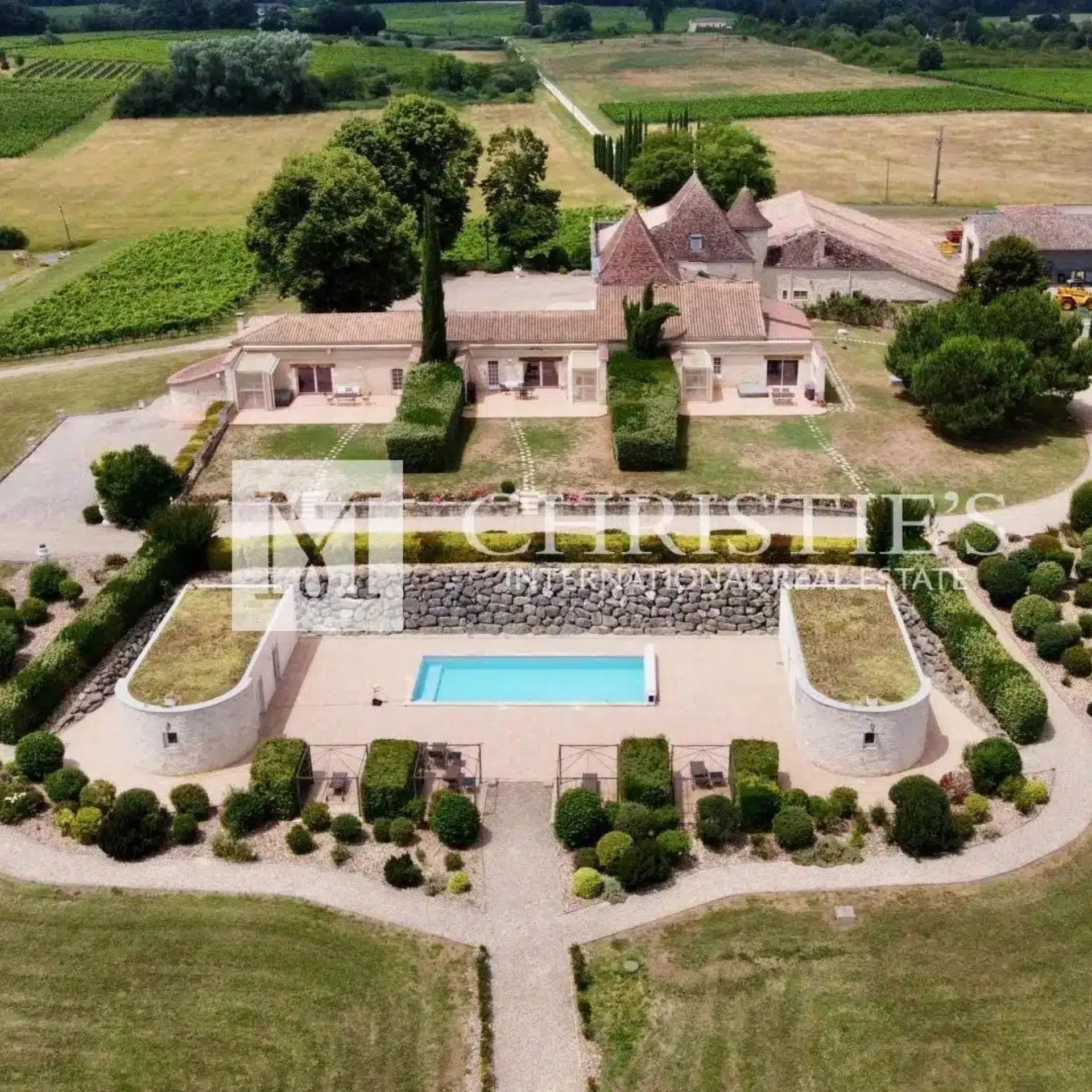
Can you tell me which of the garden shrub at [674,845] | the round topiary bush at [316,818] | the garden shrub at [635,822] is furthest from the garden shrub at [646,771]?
the round topiary bush at [316,818]

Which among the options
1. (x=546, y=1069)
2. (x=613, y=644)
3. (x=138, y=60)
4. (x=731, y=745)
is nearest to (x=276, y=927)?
(x=546, y=1069)

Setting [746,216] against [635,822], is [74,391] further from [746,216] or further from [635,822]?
[635,822]

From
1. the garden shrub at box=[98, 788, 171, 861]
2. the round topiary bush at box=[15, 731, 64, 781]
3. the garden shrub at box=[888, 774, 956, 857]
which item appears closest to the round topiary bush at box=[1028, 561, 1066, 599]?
the garden shrub at box=[888, 774, 956, 857]

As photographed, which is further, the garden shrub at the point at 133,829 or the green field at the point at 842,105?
the green field at the point at 842,105

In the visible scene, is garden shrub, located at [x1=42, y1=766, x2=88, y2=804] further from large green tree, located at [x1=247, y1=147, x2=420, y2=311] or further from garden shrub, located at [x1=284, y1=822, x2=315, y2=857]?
large green tree, located at [x1=247, y1=147, x2=420, y2=311]

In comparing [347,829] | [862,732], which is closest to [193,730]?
[347,829]

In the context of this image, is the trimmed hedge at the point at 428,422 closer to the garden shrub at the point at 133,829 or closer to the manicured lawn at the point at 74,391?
the manicured lawn at the point at 74,391
